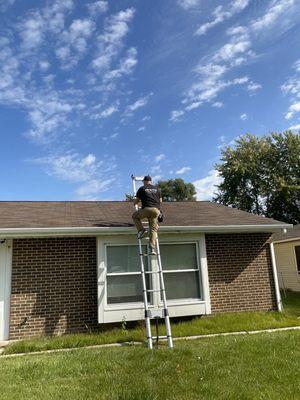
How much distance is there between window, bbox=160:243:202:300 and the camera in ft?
32.6

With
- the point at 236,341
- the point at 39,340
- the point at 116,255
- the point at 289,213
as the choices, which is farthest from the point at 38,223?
the point at 289,213

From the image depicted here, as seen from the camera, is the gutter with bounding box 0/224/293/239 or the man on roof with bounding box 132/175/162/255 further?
the gutter with bounding box 0/224/293/239

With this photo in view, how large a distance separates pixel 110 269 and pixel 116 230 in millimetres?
965

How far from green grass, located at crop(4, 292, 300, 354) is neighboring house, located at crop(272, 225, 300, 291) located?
969cm

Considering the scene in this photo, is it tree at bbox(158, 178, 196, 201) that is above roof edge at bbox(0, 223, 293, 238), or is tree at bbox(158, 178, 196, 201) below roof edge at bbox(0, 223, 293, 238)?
above

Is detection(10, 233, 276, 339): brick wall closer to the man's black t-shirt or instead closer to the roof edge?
the roof edge

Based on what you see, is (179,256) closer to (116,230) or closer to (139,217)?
(116,230)

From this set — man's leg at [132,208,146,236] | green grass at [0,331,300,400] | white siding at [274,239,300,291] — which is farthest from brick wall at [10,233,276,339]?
white siding at [274,239,300,291]

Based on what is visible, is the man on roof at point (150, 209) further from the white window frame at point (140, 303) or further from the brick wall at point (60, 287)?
the brick wall at point (60, 287)

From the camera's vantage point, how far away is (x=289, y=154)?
38156 millimetres

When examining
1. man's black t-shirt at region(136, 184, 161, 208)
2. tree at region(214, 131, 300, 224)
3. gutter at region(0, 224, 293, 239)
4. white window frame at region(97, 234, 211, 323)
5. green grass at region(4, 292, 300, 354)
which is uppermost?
tree at region(214, 131, 300, 224)

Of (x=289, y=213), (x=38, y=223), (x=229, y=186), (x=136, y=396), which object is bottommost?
(x=136, y=396)

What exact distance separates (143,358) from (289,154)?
1391 inches

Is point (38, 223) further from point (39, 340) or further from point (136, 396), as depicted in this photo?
point (136, 396)
